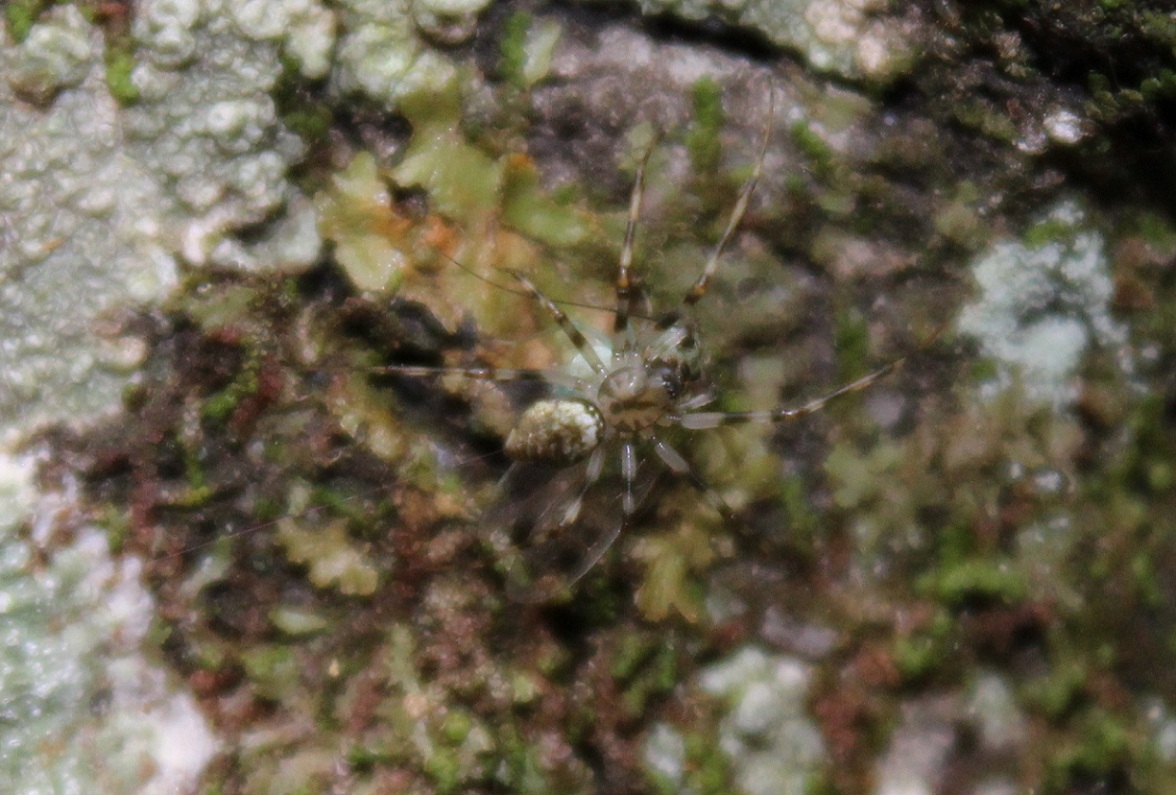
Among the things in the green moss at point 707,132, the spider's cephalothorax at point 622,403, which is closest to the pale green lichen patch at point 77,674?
the spider's cephalothorax at point 622,403

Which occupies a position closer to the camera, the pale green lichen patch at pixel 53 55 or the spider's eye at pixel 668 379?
the pale green lichen patch at pixel 53 55

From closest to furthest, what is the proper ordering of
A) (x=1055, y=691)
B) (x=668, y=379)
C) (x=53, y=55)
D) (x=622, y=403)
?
(x=53, y=55), (x=1055, y=691), (x=668, y=379), (x=622, y=403)

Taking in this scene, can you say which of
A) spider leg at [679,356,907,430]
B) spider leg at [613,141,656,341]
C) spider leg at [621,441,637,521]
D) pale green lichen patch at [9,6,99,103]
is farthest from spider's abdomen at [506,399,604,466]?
pale green lichen patch at [9,6,99,103]

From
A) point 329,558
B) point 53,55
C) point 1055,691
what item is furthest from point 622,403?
point 53,55

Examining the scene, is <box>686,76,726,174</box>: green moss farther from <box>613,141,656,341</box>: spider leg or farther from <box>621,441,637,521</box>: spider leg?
<box>621,441,637,521</box>: spider leg

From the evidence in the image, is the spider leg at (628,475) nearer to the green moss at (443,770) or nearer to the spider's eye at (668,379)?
the spider's eye at (668,379)

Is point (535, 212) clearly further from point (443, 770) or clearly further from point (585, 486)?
point (443, 770)

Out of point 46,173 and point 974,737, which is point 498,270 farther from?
point 974,737

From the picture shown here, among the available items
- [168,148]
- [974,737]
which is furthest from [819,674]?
[168,148]
